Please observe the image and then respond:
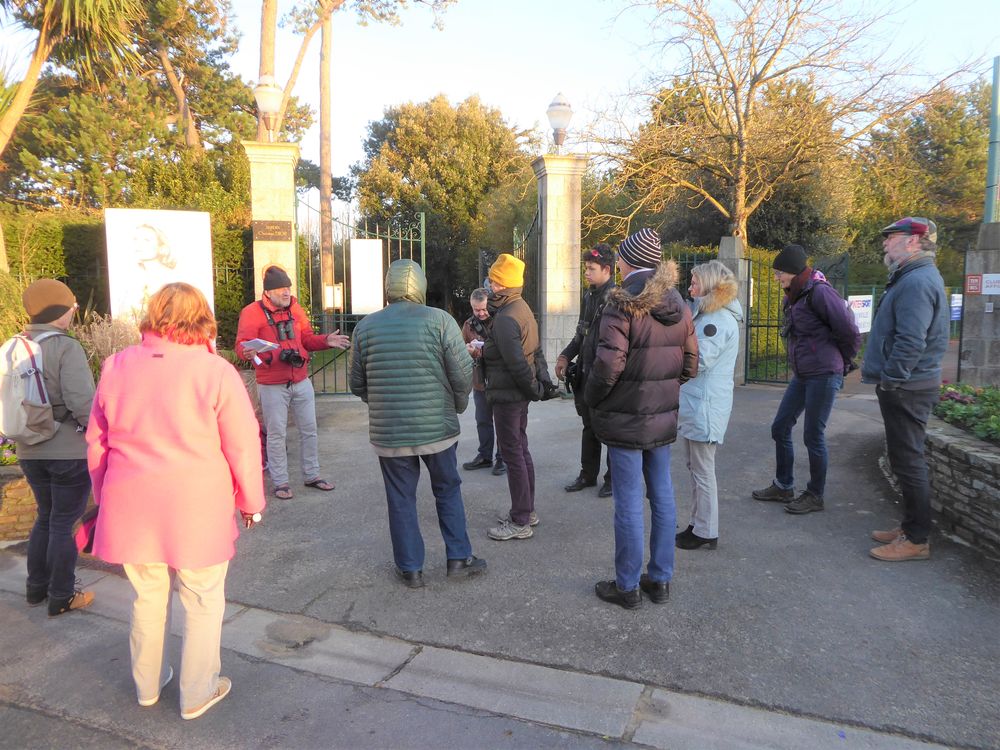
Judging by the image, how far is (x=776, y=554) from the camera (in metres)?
4.26

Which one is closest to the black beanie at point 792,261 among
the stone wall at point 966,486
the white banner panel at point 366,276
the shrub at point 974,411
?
the stone wall at point 966,486

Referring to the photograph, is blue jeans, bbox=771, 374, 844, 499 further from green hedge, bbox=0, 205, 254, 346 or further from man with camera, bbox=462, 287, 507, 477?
green hedge, bbox=0, 205, 254, 346

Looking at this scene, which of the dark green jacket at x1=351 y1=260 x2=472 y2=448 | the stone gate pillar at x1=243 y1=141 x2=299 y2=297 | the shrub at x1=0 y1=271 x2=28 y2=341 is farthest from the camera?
the stone gate pillar at x1=243 y1=141 x2=299 y2=297

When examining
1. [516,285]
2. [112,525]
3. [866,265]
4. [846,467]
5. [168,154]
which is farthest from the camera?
[168,154]

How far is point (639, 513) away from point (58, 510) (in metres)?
2.97

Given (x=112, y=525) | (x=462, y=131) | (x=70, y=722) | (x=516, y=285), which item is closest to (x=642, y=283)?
(x=516, y=285)

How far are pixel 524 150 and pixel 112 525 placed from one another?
85.8 ft

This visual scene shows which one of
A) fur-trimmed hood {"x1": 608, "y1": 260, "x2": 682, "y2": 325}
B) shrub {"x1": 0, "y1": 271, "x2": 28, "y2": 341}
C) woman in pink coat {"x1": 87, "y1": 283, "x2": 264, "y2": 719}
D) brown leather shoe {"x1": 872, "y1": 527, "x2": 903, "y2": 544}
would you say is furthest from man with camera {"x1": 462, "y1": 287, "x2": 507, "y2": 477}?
shrub {"x1": 0, "y1": 271, "x2": 28, "y2": 341}

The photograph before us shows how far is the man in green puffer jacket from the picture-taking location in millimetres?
3701

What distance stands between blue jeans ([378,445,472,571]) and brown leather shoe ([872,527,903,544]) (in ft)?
8.60

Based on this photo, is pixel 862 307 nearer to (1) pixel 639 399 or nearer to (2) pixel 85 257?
(1) pixel 639 399

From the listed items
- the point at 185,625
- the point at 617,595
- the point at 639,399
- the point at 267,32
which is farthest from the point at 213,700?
the point at 267,32

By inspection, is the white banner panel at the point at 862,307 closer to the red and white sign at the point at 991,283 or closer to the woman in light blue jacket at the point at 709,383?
the red and white sign at the point at 991,283

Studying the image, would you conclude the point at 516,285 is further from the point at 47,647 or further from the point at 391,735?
the point at 47,647
